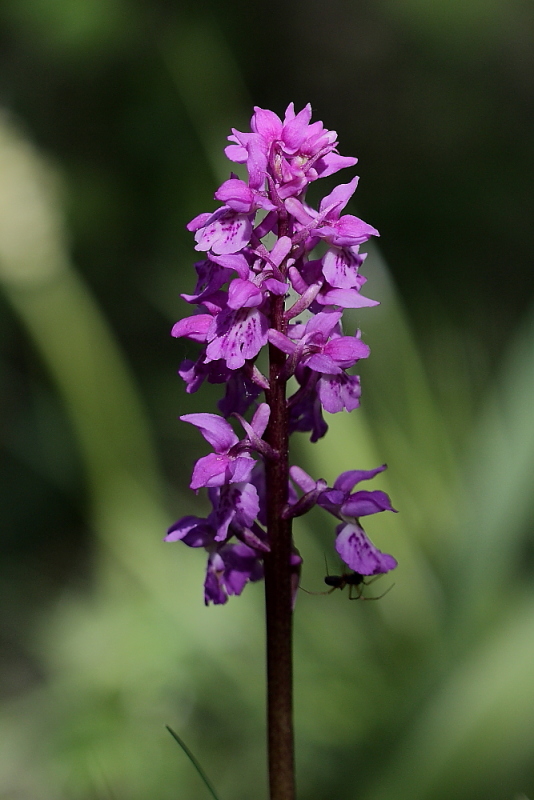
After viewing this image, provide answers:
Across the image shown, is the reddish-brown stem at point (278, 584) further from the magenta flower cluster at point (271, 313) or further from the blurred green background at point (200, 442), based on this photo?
the blurred green background at point (200, 442)

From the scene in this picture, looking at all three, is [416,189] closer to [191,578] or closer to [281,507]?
[191,578]

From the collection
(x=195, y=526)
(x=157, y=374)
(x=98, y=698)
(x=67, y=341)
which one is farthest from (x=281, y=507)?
(x=157, y=374)

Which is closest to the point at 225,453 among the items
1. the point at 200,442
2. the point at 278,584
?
the point at 278,584

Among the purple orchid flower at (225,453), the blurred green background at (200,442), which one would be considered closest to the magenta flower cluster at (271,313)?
the purple orchid flower at (225,453)

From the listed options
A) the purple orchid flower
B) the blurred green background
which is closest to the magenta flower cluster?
the purple orchid flower

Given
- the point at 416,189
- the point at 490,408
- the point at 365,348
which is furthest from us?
the point at 416,189

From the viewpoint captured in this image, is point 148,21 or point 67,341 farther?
point 148,21

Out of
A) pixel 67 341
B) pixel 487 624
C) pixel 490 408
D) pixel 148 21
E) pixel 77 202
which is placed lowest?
pixel 487 624
